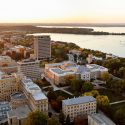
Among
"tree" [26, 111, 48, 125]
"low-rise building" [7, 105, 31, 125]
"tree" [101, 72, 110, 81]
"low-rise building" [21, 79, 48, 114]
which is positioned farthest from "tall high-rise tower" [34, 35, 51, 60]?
"tree" [26, 111, 48, 125]

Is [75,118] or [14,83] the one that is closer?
[75,118]

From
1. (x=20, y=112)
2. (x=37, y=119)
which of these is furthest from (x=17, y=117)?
(x=37, y=119)

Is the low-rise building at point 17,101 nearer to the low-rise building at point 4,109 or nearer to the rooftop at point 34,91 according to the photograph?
the low-rise building at point 4,109

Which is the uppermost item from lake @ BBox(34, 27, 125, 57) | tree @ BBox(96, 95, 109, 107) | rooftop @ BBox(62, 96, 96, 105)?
rooftop @ BBox(62, 96, 96, 105)

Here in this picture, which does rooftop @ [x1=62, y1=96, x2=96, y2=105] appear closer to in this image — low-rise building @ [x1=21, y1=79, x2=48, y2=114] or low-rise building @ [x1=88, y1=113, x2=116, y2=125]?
low-rise building @ [x1=21, y1=79, x2=48, y2=114]

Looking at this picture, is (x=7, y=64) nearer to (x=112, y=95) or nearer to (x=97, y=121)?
(x=112, y=95)

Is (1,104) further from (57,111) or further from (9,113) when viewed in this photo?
(57,111)

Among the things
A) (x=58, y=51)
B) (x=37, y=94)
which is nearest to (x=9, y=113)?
(x=37, y=94)
